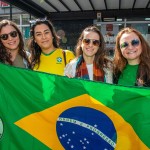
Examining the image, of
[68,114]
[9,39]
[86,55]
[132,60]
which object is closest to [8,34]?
[9,39]

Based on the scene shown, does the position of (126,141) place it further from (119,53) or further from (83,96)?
(119,53)

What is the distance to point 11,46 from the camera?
352 cm

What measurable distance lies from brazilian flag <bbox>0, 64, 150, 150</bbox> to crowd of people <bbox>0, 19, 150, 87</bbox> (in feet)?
1.31

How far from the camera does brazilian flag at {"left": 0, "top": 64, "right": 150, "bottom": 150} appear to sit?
2.61 m

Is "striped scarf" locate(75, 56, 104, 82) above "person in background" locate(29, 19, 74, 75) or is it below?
below

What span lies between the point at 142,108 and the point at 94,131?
46 centimetres

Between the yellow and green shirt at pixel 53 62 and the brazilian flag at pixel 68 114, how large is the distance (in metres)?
0.71

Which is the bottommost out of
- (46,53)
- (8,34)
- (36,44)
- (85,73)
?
(85,73)

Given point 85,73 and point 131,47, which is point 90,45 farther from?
point 131,47

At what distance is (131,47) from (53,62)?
979 millimetres

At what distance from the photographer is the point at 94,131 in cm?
267


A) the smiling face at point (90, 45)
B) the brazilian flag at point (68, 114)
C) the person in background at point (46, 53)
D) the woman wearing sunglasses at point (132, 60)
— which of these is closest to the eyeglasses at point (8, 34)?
the person in background at point (46, 53)

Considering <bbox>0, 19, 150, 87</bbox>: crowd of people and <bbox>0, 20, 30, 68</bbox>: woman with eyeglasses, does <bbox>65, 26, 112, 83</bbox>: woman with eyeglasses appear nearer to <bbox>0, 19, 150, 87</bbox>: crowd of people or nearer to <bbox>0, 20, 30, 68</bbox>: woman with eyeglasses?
<bbox>0, 19, 150, 87</bbox>: crowd of people

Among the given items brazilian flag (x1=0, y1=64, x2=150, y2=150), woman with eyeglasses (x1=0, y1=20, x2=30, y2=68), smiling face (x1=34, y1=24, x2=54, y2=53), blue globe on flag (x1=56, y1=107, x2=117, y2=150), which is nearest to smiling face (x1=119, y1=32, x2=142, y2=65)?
brazilian flag (x1=0, y1=64, x2=150, y2=150)
